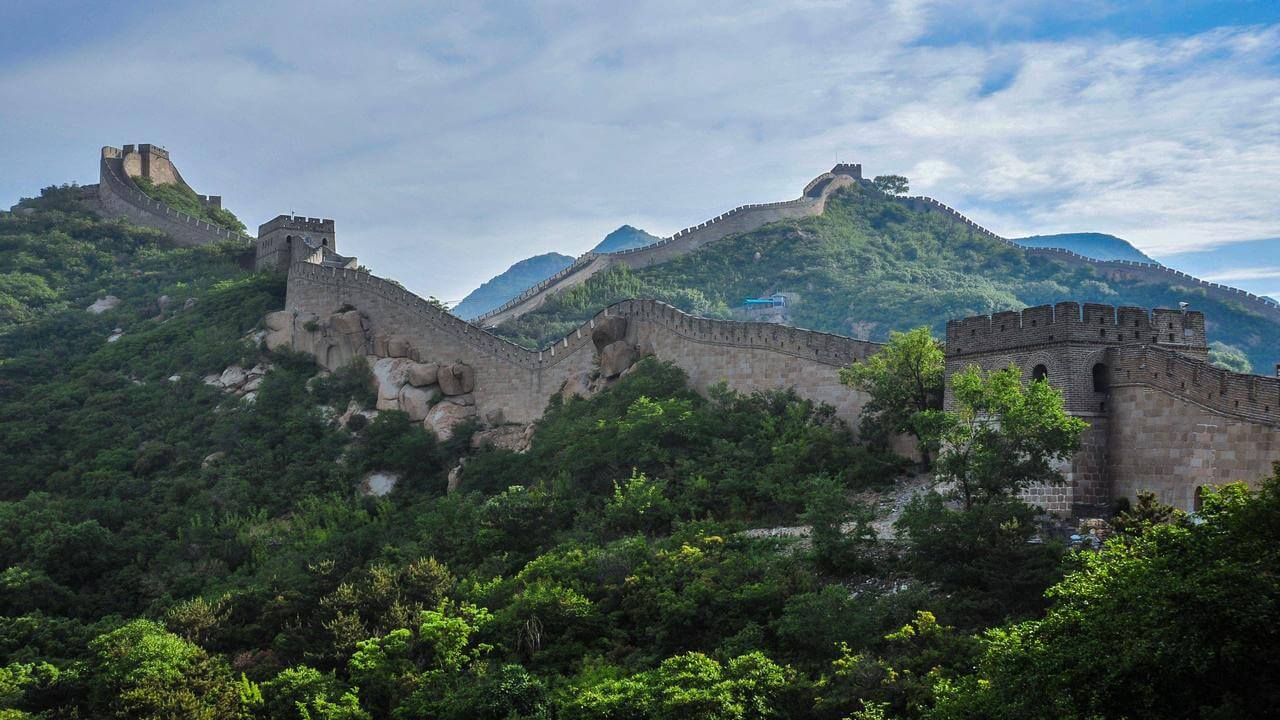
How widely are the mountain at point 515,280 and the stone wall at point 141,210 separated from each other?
36.7m

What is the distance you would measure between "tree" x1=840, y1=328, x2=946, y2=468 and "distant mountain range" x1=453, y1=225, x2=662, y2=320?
66618 millimetres

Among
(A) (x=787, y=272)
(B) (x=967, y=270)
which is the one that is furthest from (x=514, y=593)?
(B) (x=967, y=270)

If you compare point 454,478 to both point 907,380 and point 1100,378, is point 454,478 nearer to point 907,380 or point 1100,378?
point 907,380

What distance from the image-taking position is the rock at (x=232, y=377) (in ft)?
116

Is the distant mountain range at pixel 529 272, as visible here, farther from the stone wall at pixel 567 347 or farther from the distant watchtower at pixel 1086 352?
the distant watchtower at pixel 1086 352

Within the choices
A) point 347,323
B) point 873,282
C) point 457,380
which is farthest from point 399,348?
point 873,282

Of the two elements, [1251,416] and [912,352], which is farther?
[912,352]

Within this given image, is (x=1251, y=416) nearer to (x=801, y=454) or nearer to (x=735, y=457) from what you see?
(x=801, y=454)

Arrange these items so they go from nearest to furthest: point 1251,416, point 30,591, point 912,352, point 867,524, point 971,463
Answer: point 1251,416 < point 971,463 < point 867,524 < point 912,352 < point 30,591

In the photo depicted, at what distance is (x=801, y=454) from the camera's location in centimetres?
2291

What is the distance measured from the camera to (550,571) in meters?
20.8

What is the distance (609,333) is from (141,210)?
3014 centimetres

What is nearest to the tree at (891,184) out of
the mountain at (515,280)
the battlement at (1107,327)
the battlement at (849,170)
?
the battlement at (849,170)

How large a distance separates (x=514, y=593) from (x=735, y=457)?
587 cm
